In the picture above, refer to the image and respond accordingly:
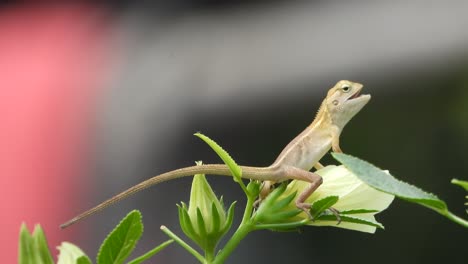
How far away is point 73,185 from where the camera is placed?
6.04 feet

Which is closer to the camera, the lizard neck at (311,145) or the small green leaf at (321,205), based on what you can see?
the small green leaf at (321,205)

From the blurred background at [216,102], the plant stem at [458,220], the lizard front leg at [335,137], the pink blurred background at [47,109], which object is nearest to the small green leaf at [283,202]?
the plant stem at [458,220]

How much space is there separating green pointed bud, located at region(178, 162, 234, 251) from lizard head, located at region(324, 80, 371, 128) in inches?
11.2

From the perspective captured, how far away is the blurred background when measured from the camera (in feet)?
5.28

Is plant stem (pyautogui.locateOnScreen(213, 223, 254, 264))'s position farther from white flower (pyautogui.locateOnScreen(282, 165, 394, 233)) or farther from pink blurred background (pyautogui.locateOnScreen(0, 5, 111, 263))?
pink blurred background (pyautogui.locateOnScreen(0, 5, 111, 263))

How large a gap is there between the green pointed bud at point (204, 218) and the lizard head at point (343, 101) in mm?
284

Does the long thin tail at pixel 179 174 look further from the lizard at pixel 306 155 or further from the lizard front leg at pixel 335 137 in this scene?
the lizard front leg at pixel 335 137

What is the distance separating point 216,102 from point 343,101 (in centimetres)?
112

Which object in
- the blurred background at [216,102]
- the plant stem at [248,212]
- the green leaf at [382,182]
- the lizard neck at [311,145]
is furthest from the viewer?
the blurred background at [216,102]

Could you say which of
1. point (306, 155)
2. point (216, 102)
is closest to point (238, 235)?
point (306, 155)

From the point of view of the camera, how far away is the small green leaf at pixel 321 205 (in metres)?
0.37

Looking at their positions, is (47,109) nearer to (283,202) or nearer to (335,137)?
(335,137)

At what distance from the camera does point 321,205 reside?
0.37 m

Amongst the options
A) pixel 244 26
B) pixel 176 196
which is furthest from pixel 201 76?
pixel 176 196
